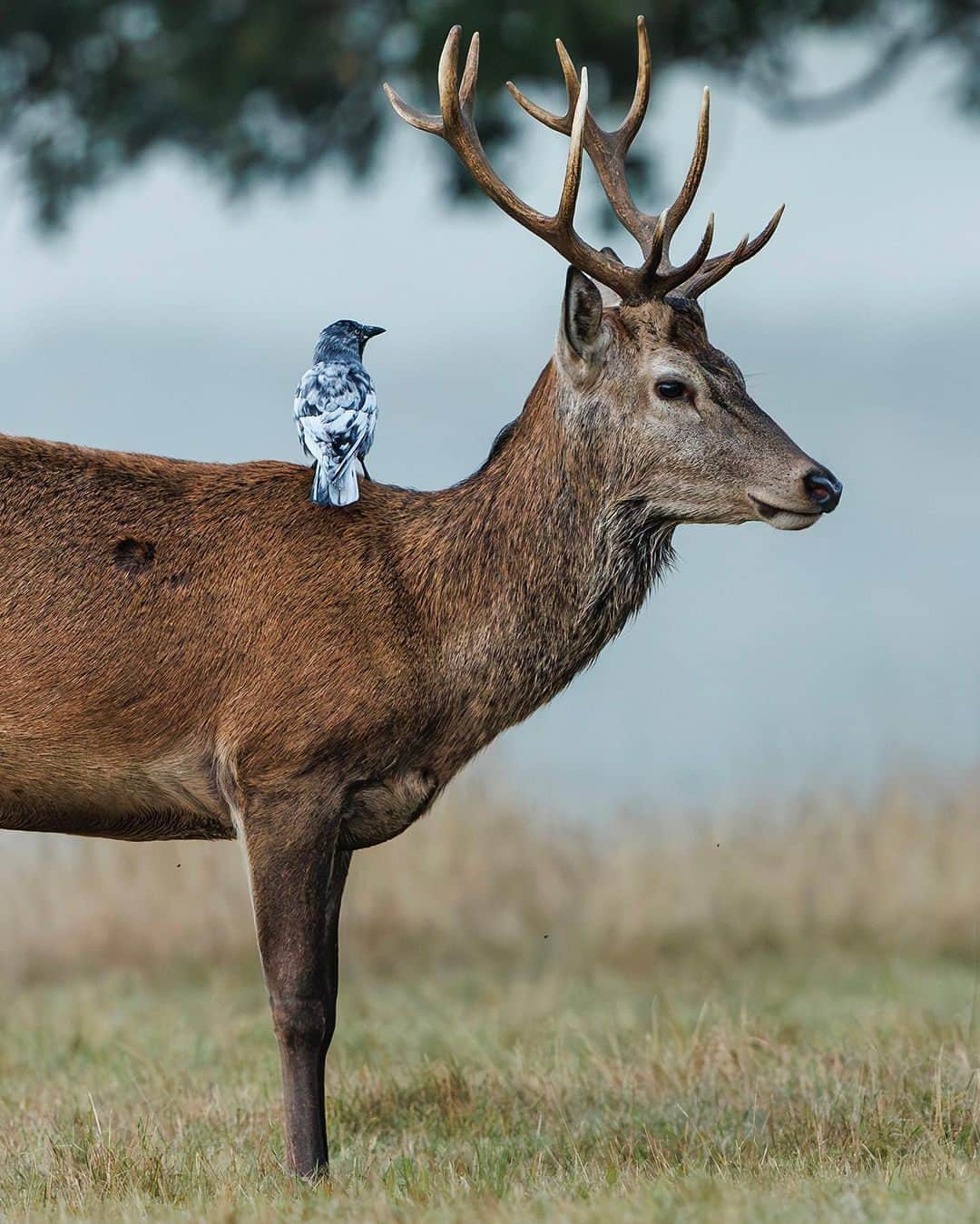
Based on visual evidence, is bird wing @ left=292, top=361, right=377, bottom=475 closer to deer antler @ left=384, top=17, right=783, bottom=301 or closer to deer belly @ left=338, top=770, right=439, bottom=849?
deer antler @ left=384, top=17, right=783, bottom=301

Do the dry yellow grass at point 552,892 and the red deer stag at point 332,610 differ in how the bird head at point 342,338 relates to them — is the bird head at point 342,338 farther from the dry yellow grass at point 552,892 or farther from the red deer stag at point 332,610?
the dry yellow grass at point 552,892

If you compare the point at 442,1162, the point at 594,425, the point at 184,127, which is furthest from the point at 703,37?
the point at 442,1162

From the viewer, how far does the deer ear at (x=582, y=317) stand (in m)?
5.30

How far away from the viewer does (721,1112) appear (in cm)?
627

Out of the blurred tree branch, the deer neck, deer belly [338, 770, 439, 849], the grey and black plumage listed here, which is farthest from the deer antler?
the blurred tree branch

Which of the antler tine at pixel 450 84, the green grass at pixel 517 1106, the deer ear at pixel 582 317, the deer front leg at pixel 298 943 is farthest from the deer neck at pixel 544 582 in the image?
the green grass at pixel 517 1106

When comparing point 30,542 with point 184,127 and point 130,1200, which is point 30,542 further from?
point 184,127

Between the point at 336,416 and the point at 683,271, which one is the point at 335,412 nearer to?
Result: the point at 336,416

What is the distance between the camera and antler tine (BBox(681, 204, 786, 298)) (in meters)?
5.79

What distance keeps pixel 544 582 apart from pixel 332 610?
0.59 meters

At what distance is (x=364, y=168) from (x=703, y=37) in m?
2.59

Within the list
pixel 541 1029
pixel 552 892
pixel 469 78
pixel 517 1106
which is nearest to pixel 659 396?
pixel 469 78

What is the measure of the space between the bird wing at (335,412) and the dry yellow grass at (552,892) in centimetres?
463

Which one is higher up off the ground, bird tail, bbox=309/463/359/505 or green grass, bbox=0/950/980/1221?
bird tail, bbox=309/463/359/505
